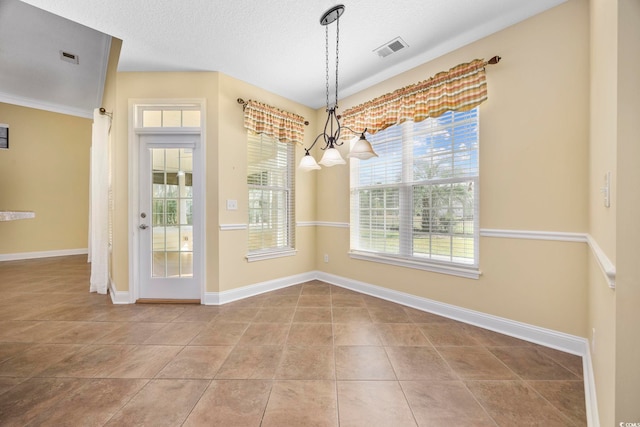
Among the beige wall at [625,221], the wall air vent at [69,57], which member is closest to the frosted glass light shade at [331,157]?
the beige wall at [625,221]

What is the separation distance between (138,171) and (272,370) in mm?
2719

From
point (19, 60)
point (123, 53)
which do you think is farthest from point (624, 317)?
point (19, 60)

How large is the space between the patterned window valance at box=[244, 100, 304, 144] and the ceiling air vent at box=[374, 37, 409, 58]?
4.81 feet

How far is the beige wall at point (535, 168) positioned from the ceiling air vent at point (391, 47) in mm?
548

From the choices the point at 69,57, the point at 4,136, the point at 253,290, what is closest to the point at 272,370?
the point at 253,290

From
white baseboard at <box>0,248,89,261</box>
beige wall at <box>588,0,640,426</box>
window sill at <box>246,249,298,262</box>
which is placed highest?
beige wall at <box>588,0,640,426</box>

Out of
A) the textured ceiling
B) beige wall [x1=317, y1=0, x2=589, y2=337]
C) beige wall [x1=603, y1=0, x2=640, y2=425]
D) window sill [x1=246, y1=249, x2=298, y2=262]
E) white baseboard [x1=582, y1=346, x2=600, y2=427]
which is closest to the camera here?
beige wall [x1=603, y1=0, x2=640, y2=425]

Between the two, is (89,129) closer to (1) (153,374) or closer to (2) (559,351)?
(1) (153,374)

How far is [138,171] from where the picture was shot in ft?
9.60

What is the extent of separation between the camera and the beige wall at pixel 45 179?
15.9 feet

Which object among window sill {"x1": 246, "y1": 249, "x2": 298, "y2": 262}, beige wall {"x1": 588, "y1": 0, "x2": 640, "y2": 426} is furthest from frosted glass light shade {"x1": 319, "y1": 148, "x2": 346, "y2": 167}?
window sill {"x1": 246, "y1": 249, "x2": 298, "y2": 262}

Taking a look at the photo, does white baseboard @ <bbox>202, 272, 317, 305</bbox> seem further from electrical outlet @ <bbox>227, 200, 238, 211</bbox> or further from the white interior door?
electrical outlet @ <bbox>227, 200, 238, 211</bbox>

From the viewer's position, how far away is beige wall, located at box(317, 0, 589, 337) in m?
1.87

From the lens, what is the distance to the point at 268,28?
2.24 m
